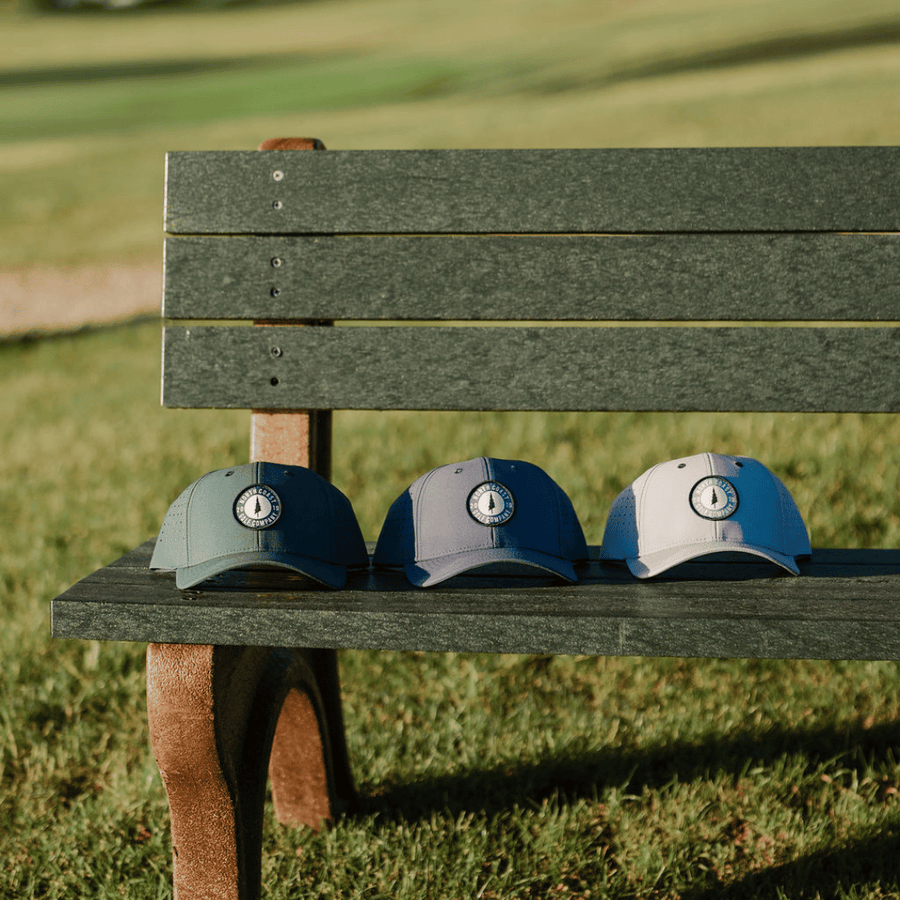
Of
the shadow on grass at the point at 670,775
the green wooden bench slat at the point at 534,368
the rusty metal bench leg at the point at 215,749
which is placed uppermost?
the green wooden bench slat at the point at 534,368

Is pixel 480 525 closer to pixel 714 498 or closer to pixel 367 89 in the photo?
pixel 714 498

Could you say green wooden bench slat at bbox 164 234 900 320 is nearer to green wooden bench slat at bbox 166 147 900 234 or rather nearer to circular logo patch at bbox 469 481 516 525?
green wooden bench slat at bbox 166 147 900 234

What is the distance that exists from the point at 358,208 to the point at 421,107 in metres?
22.0

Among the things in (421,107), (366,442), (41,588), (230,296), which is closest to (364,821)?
(230,296)

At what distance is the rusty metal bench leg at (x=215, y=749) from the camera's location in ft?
5.02

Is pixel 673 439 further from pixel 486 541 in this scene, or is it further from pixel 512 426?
pixel 486 541

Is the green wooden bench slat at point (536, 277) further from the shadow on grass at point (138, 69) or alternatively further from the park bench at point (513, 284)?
the shadow on grass at point (138, 69)

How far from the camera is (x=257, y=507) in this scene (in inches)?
62.9

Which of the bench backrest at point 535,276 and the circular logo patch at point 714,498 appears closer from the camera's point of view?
the circular logo patch at point 714,498

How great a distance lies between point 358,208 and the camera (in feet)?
6.98

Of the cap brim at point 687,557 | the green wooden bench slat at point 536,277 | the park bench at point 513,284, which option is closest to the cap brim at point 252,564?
the park bench at point 513,284

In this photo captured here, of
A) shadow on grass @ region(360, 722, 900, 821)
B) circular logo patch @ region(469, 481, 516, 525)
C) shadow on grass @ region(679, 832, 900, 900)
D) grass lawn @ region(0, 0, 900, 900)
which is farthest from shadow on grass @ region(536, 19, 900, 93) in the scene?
circular logo patch @ region(469, 481, 516, 525)

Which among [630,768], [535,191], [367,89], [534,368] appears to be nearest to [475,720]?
[630,768]

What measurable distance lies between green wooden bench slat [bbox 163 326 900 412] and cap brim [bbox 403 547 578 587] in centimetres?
54
